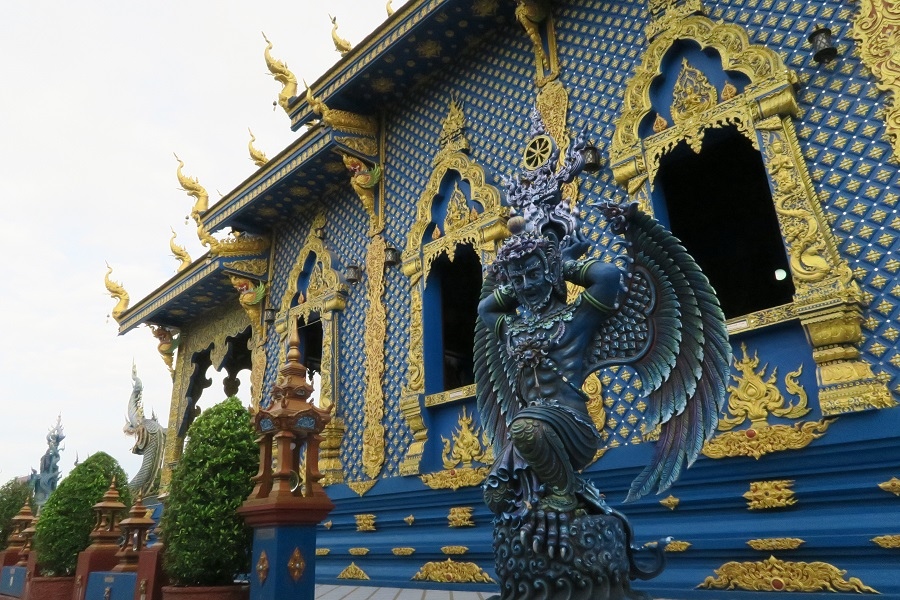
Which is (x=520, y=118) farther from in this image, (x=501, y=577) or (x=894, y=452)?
(x=501, y=577)

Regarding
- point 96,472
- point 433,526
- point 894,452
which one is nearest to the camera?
point 894,452

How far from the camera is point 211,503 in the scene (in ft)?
15.5

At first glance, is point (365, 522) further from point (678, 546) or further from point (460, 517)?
point (678, 546)

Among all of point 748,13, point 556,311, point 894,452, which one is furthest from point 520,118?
point 894,452

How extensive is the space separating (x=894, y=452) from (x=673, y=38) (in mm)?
3992

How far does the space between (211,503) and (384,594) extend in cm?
272

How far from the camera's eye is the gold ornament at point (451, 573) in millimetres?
6250

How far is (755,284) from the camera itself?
9656 millimetres

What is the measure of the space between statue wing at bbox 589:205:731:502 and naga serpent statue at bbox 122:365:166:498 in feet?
44.4

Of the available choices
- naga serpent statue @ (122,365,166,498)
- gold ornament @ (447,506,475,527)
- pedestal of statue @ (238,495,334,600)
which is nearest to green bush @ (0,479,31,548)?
naga serpent statue @ (122,365,166,498)

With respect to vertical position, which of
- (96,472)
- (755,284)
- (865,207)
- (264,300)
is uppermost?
(264,300)

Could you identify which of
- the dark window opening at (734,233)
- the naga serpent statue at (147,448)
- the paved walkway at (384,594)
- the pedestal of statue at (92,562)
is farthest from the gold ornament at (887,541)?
the naga serpent statue at (147,448)

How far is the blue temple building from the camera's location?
4.39 m

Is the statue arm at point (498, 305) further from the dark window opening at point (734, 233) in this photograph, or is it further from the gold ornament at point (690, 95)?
the dark window opening at point (734, 233)
